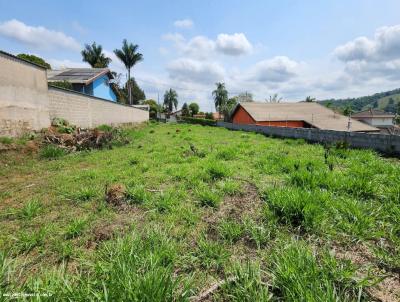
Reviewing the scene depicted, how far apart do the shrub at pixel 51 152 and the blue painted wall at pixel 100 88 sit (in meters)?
15.7

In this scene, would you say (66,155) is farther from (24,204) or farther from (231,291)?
(231,291)

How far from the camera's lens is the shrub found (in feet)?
22.2

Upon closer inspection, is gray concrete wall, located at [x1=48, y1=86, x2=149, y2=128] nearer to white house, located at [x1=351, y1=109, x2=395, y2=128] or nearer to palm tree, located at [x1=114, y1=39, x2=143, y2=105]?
palm tree, located at [x1=114, y1=39, x2=143, y2=105]

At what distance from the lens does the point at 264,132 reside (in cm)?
1850

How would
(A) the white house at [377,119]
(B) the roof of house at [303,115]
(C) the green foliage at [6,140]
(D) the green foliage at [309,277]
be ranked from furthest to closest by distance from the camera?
1. (A) the white house at [377,119]
2. (B) the roof of house at [303,115]
3. (C) the green foliage at [6,140]
4. (D) the green foliage at [309,277]

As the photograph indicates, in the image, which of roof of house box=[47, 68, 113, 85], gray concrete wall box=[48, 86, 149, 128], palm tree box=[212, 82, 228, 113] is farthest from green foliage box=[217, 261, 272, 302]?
palm tree box=[212, 82, 228, 113]

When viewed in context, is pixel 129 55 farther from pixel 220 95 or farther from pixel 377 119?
pixel 377 119

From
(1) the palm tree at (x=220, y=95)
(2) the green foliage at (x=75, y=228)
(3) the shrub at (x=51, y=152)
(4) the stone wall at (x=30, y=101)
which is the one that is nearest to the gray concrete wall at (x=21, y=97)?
(4) the stone wall at (x=30, y=101)

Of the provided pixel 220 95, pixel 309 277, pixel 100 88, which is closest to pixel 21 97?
pixel 309 277

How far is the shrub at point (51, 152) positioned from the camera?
6.78 meters

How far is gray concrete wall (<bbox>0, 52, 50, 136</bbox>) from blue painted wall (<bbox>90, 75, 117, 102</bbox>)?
13.4 m

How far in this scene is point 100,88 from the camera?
23828mm

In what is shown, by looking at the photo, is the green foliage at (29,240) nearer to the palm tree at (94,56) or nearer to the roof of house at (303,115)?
the roof of house at (303,115)

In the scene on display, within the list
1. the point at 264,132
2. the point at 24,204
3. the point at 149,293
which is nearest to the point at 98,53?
the point at 264,132
